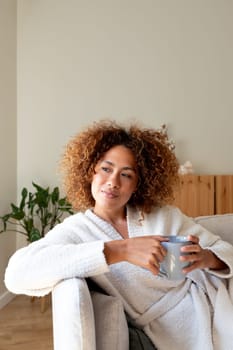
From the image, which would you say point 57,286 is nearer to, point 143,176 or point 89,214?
point 89,214

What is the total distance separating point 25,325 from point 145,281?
66.7 inches

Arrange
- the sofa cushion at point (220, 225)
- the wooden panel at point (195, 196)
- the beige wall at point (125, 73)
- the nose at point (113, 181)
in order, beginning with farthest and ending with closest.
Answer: the beige wall at point (125, 73), the wooden panel at point (195, 196), the sofa cushion at point (220, 225), the nose at point (113, 181)

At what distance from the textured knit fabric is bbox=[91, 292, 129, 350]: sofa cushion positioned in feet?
0.26

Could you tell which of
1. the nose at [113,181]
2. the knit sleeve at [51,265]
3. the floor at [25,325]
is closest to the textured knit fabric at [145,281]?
the knit sleeve at [51,265]

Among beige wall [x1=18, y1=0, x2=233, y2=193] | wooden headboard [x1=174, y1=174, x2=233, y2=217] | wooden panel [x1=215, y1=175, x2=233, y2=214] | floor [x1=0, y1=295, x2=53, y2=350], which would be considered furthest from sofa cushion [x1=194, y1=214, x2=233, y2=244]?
beige wall [x1=18, y1=0, x2=233, y2=193]

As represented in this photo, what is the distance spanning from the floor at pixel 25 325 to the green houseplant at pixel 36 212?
49 centimetres

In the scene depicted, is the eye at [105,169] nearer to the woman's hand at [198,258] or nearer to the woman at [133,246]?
the woman at [133,246]

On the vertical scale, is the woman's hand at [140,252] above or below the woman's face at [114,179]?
below

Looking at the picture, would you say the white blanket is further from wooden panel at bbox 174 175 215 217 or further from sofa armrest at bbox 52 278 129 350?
wooden panel at bbox 174 175 215 217

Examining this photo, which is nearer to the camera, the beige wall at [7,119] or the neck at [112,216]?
the neck at [112,216]

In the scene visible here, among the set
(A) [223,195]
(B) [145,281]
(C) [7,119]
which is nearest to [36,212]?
(C) [7,119]

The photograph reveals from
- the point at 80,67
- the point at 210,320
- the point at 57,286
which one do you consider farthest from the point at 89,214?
the point at 80,67

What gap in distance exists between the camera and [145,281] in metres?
1.09

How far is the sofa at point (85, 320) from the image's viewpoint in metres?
0.88
